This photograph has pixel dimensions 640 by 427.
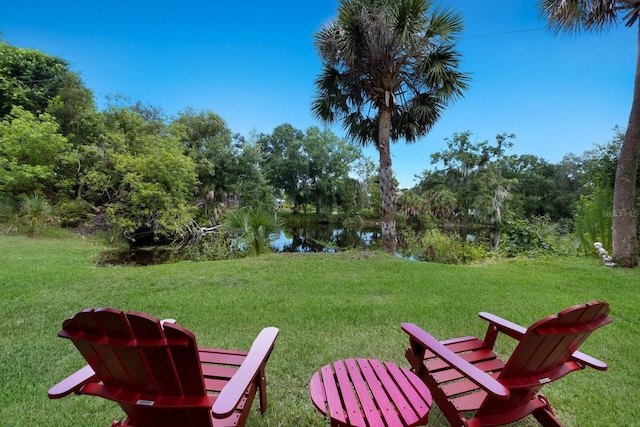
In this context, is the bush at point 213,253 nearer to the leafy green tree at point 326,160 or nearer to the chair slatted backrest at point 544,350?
the chair slatted backrest at point 544,350

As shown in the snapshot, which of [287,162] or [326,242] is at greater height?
[287,162]

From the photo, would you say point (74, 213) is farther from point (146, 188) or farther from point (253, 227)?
point (253, 227)

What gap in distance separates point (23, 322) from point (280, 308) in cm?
277

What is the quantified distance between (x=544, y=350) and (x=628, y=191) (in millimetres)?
6500

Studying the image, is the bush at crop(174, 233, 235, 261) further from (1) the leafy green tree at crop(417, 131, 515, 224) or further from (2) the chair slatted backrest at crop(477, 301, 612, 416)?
(1) the leafy green tree at crop(417, 131, 515, 224)

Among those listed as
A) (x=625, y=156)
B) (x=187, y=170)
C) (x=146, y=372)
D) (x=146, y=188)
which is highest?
(x=625, y=156)

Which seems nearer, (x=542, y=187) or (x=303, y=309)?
(x=303, y=309)

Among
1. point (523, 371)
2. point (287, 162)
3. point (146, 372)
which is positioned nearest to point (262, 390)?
point (146, 372)

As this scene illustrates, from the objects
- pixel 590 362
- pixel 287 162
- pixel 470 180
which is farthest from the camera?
pixel 287 162

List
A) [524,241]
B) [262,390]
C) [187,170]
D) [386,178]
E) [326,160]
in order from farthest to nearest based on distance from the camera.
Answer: [326,160]
[187,170]
[524,241]
[386,178]
[262,390]

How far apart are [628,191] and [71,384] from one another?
8374 millimetres

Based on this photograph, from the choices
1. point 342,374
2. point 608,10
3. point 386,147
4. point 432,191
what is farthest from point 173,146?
point 432,191

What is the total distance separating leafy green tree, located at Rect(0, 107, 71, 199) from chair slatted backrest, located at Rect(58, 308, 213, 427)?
40.7 feet

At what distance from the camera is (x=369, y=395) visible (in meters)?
1.40
